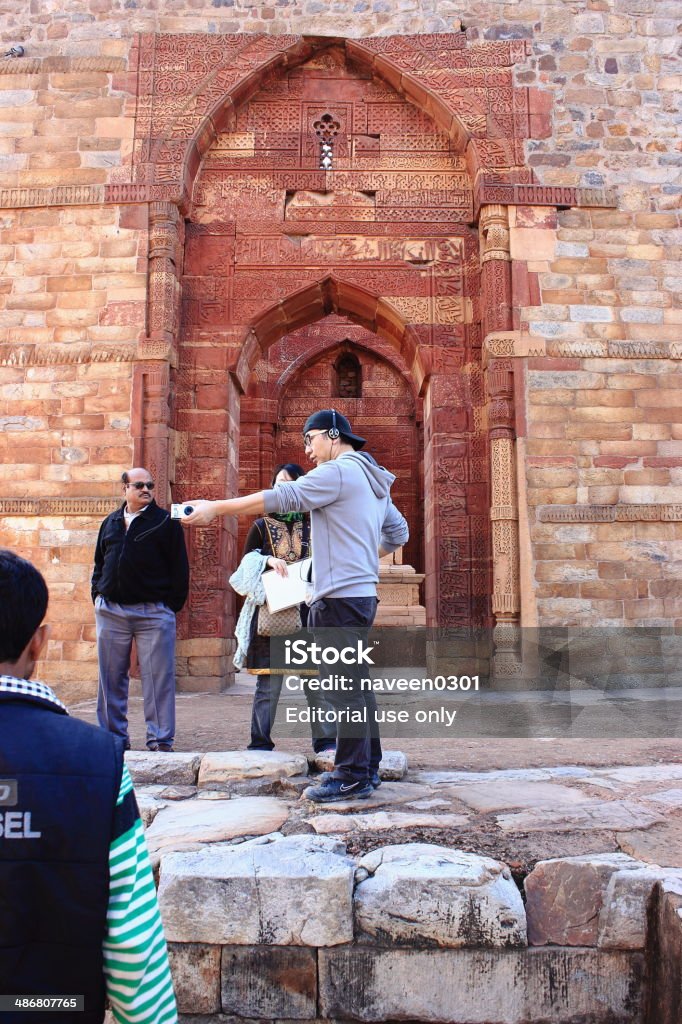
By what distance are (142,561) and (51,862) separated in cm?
354

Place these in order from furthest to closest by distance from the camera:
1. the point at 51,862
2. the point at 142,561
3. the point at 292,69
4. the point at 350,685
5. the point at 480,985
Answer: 1. the point at 292,69
2. the point at 142,561
3. the point at 350,685
4. the point at 480,985
5. the point at 51,862

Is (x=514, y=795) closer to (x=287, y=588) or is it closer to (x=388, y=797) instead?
(x=388, y=797)

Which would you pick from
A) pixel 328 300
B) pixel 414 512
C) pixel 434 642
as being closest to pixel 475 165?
pixel 328 300

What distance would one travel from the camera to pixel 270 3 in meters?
9.23

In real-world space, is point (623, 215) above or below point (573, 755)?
above

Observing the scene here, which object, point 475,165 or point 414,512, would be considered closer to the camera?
point 475,165

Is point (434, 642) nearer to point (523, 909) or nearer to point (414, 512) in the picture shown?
point (523, 909)

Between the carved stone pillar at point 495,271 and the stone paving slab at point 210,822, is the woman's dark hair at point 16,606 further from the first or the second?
the carved stone pillar at point 495,271

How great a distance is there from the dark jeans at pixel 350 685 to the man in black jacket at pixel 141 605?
1603mm

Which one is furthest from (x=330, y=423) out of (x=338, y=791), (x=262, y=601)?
(x=338, y=791)

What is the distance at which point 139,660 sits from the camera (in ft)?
15.3

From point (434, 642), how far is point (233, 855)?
6.32 meters

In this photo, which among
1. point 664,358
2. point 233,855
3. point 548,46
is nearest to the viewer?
point 233,855

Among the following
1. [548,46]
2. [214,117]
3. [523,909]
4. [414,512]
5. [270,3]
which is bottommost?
A: [523,909]
